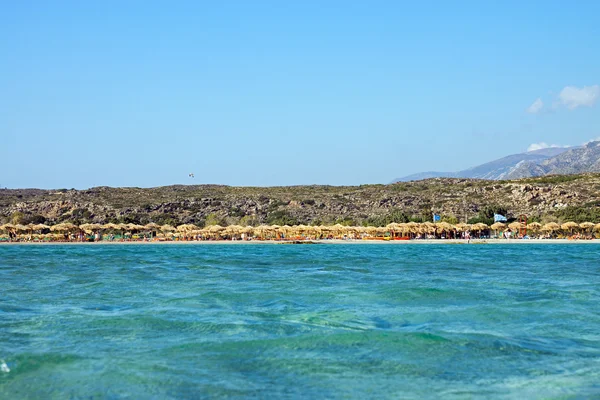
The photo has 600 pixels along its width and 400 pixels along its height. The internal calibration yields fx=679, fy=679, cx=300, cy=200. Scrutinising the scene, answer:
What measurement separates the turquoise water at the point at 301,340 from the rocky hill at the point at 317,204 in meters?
51.8

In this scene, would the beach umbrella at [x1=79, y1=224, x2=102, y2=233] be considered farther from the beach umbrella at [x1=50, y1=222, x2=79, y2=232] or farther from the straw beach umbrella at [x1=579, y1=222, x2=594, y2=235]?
the straw beach umbrella at [x1=579, y1=222, x2=594, y2=235]

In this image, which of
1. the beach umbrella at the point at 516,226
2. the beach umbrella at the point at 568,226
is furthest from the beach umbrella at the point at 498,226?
the beach umbrella at the point at 568,226

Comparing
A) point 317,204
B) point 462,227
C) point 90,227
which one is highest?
point 317,204

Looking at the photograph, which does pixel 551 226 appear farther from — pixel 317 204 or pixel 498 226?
pixel 317 204

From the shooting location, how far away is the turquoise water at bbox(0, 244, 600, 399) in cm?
696

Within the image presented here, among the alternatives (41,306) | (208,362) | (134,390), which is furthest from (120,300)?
(134,390)

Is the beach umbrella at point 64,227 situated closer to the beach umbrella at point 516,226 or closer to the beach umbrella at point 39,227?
the beach umbrella at point 39,227

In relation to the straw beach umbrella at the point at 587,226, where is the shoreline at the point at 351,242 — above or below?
below

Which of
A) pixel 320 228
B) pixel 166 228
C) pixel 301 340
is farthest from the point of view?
pixel 166 228

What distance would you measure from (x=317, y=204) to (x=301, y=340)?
71.9m

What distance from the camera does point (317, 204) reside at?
81.1 m

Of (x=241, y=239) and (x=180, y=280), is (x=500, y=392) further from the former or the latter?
(x=241, y=239)

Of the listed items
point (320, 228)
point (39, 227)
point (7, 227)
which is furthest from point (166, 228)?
point (320, 228)

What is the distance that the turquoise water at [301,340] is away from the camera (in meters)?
6.96
